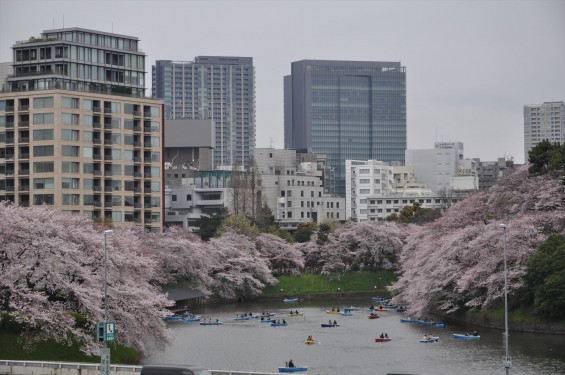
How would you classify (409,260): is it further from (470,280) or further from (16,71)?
Result: (16,71)

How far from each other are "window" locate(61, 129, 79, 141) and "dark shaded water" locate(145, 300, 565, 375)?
108ft

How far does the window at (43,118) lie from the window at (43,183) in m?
6.34

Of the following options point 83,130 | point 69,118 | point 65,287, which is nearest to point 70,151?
point 83,130

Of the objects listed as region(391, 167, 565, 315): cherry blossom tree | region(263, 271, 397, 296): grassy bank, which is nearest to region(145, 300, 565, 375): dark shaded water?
region(391, 167, 565, 315): cherry blossom tree

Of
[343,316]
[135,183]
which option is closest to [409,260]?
[343,316]

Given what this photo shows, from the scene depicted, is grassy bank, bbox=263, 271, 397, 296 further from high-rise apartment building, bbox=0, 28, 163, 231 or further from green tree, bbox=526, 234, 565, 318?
green tree, bbox=526, 234, 565, 318

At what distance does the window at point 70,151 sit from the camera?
4816 inches

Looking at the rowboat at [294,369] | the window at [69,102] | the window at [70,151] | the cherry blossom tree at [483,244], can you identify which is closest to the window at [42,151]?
the window at [70,151]

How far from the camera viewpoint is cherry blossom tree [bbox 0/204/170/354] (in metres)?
63.4

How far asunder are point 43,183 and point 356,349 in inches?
2165

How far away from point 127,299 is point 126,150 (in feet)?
200

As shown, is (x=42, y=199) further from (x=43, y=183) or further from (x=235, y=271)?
(x=235, y=271)

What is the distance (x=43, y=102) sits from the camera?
4820 inches

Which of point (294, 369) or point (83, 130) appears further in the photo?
point (83, 130)
